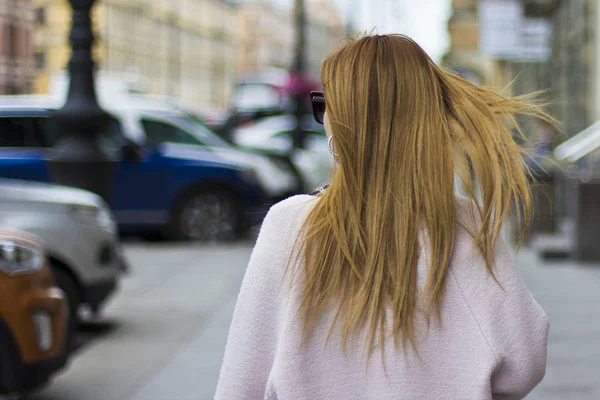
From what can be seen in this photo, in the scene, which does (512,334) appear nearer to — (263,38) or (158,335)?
(158,335)

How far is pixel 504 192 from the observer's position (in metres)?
1.85

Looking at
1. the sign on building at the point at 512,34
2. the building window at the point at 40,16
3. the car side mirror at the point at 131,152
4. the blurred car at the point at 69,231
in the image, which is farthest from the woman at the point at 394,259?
the building window at the point at 40,16

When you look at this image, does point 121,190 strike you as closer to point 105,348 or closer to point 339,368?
point 105,348

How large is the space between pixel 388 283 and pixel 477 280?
154 millimetres

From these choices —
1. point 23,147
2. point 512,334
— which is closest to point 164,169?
point 23,147

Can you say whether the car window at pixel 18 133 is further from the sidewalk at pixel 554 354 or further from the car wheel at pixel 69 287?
the car wheel at pixel 69 287

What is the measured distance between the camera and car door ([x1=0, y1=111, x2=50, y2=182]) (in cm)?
1271

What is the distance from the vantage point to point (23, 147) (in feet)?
42.3

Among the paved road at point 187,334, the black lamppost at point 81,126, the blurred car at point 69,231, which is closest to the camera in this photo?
the paved road at point 187,334

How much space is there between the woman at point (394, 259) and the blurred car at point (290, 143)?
14.5 metres

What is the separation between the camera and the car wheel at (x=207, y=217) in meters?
13.6

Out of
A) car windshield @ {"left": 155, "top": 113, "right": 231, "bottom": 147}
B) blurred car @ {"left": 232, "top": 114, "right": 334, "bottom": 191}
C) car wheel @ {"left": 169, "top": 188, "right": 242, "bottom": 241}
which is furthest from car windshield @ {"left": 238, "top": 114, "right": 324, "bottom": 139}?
car wheel @ {"left": 169, "top": 188, "right": 242, "bottom": 241}

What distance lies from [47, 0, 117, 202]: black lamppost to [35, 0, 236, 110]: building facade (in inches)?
2132

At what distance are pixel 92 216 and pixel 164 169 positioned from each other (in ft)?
20.3
